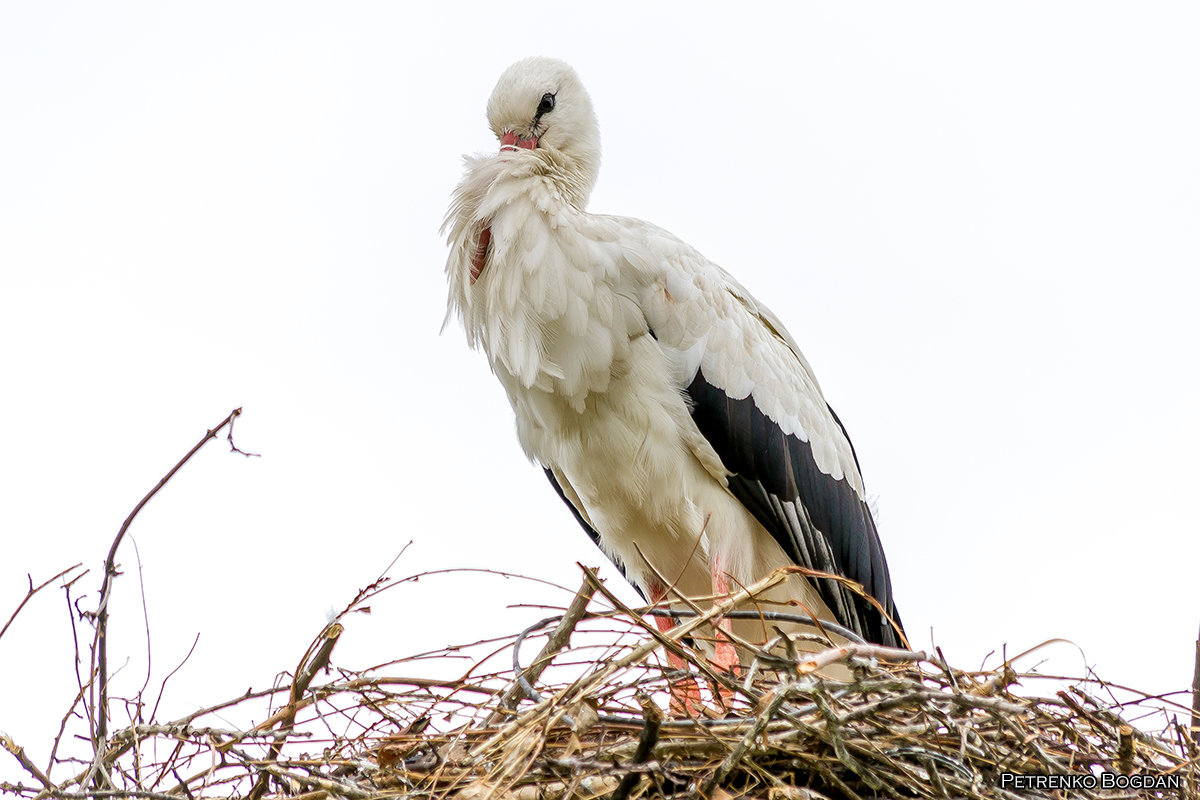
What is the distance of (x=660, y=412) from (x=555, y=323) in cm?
43

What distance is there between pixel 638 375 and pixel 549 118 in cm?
105

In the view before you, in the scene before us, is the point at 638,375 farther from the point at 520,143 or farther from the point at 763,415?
the point at 520,143

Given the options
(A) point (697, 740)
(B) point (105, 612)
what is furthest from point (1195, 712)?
(B) point (105, 612)

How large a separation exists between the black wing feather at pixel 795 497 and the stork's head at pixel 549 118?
0.93 meters

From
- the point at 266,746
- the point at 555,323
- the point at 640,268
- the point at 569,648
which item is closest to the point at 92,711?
the point at 266,746

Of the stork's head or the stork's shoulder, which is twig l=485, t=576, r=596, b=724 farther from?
the stork's head

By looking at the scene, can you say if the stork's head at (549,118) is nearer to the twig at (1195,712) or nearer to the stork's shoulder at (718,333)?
the stork's shoulder at (718,333)

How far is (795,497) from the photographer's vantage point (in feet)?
14.9

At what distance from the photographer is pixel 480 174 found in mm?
4445

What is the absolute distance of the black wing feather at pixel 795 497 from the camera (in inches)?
172

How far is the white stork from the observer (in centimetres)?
426

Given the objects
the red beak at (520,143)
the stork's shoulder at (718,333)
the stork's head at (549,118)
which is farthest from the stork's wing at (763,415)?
the red beak at (520,143)

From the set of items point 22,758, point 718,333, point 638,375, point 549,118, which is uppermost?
point 549,118

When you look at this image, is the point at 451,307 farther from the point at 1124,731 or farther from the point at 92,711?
the point at 1124,731
